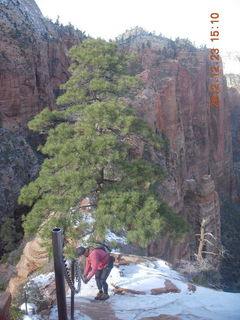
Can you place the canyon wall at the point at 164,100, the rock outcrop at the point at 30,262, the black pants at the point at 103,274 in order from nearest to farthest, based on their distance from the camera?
1. the black pants at the point at 103,274
2. the rock outcrop at the point at 30,262
3. the canyon wall at the point at 164,100

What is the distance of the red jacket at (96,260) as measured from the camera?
6.01 m

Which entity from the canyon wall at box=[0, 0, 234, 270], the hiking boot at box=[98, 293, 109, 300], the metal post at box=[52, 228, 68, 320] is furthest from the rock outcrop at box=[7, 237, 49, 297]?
the metal post at box=[52, 228, 68, 320]

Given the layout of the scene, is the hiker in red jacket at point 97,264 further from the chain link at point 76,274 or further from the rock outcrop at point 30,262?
the rock outcrop at point 30,262

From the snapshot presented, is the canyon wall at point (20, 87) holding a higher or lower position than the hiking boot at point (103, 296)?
higher

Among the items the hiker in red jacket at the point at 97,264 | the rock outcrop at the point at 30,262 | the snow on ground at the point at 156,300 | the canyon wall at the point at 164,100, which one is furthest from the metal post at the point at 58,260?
the canyon wall at the point at 164,100

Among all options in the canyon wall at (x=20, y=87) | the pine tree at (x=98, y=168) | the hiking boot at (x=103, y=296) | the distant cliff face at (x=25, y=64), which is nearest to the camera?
the hiking boot at (x=103, y=296)

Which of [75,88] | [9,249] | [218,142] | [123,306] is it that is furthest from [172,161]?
[218,142]

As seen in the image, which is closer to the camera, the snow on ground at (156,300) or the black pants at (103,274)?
the snow on ground at (156,300)

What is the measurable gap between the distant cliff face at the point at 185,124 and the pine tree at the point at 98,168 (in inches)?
258

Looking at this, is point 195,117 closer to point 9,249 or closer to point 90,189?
point 9,249

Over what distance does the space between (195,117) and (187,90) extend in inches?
148

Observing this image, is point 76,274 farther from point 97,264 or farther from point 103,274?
point 103,274

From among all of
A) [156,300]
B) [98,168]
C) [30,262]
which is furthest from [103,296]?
[30,262]

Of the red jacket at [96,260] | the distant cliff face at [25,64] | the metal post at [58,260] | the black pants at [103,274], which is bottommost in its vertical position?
the black pants at [103,274]
